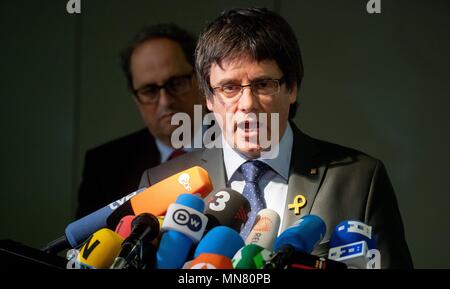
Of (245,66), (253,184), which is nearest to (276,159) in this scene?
(253,184)

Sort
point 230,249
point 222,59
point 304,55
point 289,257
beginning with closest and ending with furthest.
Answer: point 289,257, point 230,249, point 222,59, point 304,55

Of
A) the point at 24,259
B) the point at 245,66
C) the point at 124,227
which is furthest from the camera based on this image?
the point at 245,66

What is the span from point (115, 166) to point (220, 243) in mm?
1311

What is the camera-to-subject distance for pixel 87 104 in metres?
3.30

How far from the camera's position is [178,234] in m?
2.12

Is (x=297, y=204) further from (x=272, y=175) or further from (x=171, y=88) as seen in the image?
(x=171, y=88)

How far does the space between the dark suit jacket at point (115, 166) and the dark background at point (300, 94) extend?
0.14 feet

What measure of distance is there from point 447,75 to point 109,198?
62.3 inches

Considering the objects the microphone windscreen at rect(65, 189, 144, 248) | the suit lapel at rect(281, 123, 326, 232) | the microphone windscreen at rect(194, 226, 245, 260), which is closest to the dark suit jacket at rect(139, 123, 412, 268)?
the suit lapel at rect(281, 123, 326, 232)

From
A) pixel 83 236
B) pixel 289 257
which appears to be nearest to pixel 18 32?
pixel 83 236

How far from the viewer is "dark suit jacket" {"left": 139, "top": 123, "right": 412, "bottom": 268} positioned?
2754 millimetres

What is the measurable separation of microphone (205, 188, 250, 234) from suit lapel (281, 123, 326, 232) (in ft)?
1.28

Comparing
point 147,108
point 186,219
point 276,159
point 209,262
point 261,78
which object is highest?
point 261,78
